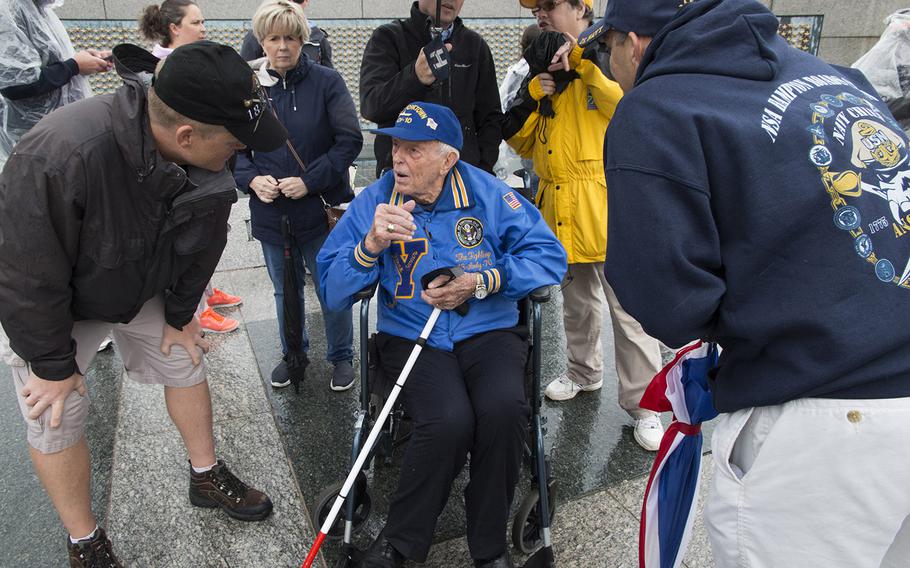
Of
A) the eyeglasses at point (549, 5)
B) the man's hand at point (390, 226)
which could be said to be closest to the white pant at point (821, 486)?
the man's hand at point (390, 226)

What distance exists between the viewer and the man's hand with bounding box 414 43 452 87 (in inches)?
115

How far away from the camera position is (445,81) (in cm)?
316

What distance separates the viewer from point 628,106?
1397 mm

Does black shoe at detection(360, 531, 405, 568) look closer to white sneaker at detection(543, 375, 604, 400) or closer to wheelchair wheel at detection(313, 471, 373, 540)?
wheelchair wheel at detection(313, 471, 373, 540)

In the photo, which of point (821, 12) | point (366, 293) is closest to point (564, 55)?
point (366, 293)

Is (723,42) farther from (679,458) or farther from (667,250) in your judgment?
(679,458)

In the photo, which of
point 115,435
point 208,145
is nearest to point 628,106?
point 208,145

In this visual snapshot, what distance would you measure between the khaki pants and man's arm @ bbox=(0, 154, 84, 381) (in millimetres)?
2063

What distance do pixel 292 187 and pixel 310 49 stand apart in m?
2.07

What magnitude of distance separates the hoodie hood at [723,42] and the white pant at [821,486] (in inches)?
28.8

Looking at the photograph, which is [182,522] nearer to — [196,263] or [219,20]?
[196,263]

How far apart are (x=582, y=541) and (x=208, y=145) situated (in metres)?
2.02

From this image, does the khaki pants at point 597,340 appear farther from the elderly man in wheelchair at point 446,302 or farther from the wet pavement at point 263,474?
the elderly man in wheelchair at point 446,302

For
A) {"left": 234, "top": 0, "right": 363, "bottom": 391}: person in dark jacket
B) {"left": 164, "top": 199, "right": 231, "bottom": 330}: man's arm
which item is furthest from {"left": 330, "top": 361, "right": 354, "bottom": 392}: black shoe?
{"left": 164, "top": 199, "right": 231, "bottom": 330}: man's arm
